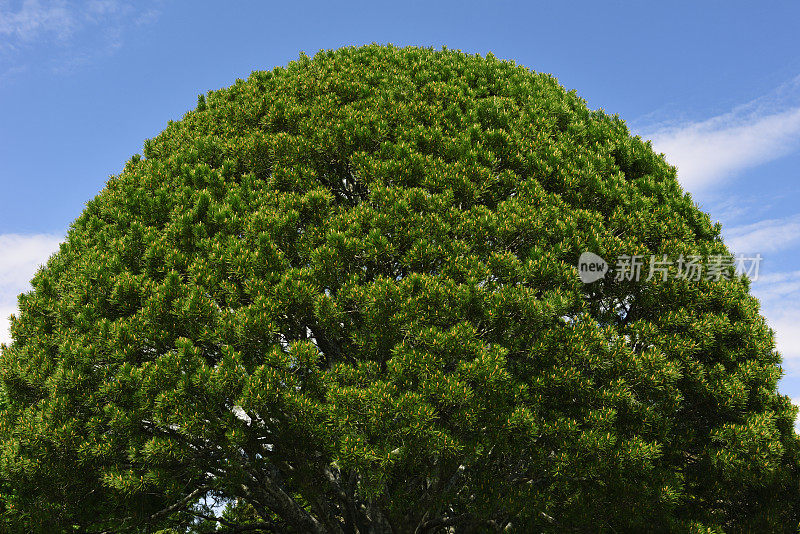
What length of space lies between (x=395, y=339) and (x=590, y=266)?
12.2ft

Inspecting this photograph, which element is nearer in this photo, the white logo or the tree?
the tree

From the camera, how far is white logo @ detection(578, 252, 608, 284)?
364 inches

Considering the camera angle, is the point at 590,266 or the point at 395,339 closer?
the point at 395,339

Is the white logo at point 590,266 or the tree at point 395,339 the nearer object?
the tree at point 395,339

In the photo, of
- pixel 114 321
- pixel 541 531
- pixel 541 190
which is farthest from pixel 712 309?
pixel 114 321

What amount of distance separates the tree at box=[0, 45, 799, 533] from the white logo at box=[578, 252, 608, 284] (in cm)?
12

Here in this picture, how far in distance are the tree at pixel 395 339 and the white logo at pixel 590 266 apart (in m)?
0.12

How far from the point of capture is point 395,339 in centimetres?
823

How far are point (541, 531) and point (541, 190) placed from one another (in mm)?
7506

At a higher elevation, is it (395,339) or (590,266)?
(590,266)

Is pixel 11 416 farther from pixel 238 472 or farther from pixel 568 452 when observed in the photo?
pixel 568 452

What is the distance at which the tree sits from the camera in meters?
7.96

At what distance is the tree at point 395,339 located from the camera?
314 inches

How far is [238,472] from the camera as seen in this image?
874 centimetres
